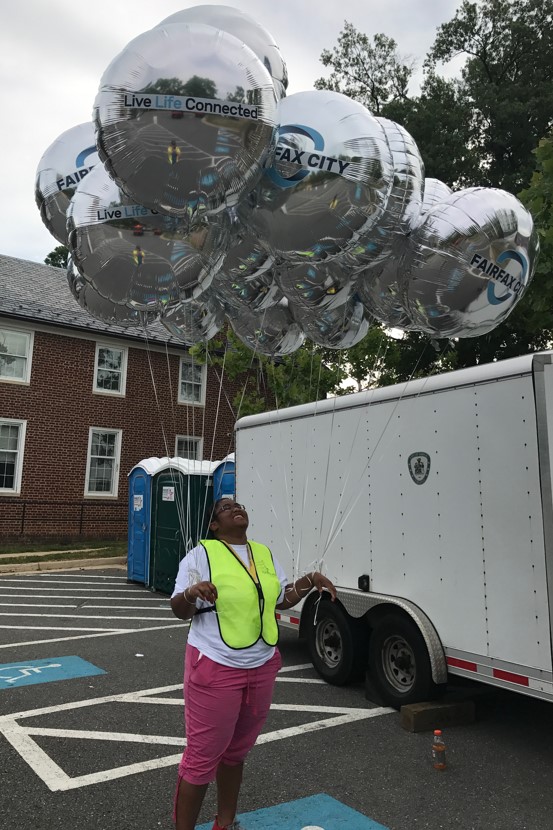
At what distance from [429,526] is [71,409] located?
1565cm

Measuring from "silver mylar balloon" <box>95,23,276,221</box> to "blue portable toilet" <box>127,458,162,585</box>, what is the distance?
33.1 ft

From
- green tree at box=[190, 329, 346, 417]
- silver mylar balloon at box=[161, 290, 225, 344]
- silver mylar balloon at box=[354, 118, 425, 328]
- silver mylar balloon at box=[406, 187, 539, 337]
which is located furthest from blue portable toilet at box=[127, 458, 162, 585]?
silver mylar balloon at box=[406, 187, 539, 337]

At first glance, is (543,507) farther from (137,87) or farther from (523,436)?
(137,87)

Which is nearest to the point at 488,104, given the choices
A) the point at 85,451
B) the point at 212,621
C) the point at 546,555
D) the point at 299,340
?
the point at 85,451

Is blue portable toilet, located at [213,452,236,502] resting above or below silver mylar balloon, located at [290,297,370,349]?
below

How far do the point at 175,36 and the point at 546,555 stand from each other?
3.69 m

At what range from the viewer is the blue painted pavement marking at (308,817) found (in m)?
3.54

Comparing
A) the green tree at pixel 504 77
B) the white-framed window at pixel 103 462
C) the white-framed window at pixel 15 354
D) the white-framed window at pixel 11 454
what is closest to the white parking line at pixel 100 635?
the white-framed window at pixel 11 454

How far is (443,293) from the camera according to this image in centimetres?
405

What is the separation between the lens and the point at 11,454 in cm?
1798

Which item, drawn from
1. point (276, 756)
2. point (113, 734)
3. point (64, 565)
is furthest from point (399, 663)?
point (64, 565)

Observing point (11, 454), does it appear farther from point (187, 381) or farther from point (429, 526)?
point (429, 526)

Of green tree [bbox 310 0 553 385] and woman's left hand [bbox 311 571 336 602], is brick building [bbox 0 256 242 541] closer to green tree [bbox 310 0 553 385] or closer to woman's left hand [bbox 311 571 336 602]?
green tree [bbox 310 0 553 385]

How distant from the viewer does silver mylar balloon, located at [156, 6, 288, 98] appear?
3311 mm
